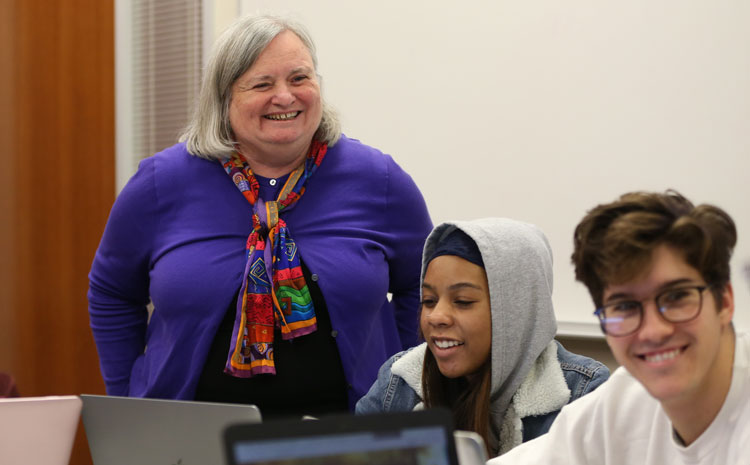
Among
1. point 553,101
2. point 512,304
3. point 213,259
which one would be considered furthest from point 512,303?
point 553,101

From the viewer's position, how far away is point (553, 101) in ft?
10.2

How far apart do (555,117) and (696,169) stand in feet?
1.61

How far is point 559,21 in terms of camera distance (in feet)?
10.1

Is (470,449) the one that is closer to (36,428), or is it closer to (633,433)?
(633,433)

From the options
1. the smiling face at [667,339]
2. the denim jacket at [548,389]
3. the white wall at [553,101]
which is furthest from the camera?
the white wall at [553,101]

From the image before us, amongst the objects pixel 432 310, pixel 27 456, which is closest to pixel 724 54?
pixel 432 310

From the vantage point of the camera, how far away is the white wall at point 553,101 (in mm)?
2793

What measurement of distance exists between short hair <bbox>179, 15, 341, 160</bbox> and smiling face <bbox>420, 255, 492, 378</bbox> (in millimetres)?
551

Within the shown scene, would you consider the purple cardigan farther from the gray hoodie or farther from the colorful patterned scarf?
the gray hoodie

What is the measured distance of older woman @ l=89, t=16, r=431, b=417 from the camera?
213 centimetres

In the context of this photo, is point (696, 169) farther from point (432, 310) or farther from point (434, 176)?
point (432, 310)

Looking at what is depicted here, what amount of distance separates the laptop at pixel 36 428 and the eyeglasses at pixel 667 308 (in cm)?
87

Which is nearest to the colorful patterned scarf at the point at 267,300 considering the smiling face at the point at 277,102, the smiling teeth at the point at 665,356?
the smiling face at the point at 277,102

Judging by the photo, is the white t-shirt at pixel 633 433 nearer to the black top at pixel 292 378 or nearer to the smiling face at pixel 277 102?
the black top at pixel 292 378
